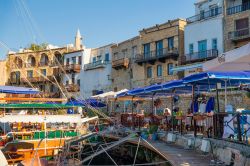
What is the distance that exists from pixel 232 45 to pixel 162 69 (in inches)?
419

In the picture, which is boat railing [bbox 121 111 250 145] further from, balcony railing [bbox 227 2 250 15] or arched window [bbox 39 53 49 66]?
arched window [bbox 39 53 49 66]

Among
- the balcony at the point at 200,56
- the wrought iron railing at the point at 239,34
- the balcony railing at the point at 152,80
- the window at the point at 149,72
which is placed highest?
the wrought iron railing at the point at 239,34

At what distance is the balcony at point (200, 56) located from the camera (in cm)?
3800

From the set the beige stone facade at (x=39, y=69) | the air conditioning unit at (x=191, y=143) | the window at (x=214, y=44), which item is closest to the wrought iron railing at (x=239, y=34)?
the window at (x=214, y=44)

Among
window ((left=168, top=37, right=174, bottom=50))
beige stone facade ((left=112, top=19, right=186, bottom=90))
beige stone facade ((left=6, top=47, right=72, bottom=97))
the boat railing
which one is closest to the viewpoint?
the boat railing

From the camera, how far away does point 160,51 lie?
44812 millimetres

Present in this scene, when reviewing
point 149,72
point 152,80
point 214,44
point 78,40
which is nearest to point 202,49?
point 214,44

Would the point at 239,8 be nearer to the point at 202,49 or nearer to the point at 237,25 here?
the point at 237,25

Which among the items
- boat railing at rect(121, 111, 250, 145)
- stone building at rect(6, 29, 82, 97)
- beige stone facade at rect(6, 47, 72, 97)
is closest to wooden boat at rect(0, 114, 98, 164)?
boat railing at rect(121, 111, 250, 145)

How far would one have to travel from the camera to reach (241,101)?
3288 centimetres

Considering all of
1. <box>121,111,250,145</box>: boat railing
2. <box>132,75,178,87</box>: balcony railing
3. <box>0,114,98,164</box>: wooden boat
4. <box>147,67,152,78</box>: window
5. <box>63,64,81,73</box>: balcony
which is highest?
<box>63,64,81,73</box>: balcony

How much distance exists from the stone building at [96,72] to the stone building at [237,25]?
2240 cm

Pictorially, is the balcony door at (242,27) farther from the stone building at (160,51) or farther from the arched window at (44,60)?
the arched window at (44,60)

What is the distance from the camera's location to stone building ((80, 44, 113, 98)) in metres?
56.0
